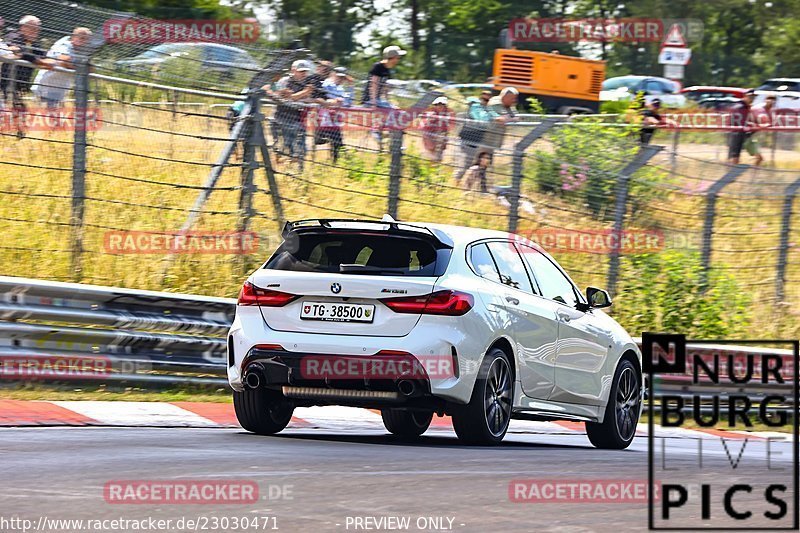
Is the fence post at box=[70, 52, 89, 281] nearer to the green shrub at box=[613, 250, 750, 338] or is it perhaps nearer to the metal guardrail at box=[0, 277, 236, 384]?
the metal guardrail at box=[0, 277, 236, 384]

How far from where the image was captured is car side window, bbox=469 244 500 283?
10242 mm

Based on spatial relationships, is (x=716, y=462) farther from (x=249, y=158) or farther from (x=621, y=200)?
(x=621, y=200)

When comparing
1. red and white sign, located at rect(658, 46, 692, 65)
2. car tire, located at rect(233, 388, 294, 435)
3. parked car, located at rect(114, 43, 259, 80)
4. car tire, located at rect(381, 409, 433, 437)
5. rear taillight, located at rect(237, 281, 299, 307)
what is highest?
red and white sign, located at rect(658, 46, 692, 65)

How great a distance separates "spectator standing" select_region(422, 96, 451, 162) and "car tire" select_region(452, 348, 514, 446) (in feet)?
21.3

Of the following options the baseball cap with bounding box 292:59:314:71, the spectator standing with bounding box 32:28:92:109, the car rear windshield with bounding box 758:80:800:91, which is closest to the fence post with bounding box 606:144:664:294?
the baseball cap with bounding box 292:59:314:71

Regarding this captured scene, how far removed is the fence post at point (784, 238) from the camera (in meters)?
19.2

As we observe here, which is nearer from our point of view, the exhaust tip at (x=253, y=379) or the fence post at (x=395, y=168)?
the exhaust tip at (x=253, y=379)

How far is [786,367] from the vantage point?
53.7 ft

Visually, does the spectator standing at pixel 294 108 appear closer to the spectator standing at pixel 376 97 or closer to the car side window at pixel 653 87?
the spectator standing at pixel 376 97

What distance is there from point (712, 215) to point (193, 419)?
29.2ft

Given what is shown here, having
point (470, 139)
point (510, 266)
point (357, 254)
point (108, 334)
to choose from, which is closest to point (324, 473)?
point (357, 254)

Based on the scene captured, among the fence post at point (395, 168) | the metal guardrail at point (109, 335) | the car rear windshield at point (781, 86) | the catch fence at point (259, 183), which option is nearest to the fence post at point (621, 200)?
the catch fence at point (259, 183)

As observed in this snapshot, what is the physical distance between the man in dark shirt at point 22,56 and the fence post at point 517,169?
17.2 ft

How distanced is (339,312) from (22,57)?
5.85m
